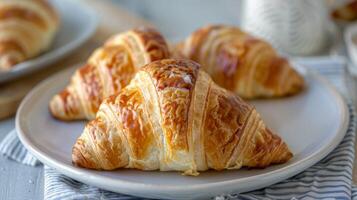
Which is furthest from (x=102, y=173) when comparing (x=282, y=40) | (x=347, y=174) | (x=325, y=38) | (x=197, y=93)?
(x=325, y=38)

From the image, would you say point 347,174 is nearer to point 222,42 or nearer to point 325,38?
point 222,42

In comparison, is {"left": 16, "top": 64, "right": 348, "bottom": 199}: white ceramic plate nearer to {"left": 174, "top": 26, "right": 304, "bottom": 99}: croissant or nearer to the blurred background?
{"left": 174, "top": 26, "right": 304, "bottom": 99}: croissant

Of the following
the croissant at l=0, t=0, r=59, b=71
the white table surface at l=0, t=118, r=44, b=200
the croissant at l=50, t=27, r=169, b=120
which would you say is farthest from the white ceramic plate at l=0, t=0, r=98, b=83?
the white table surface at l=0, t=118, r=44, b=200

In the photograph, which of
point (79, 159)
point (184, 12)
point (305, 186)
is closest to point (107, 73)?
point (79, 159)

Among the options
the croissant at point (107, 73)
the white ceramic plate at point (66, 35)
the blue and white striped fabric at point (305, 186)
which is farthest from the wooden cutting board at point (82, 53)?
the blue and white striped fabric at point (305, 186)

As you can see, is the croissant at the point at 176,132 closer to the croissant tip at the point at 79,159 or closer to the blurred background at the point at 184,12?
the croissant tip at the point at 79,159
